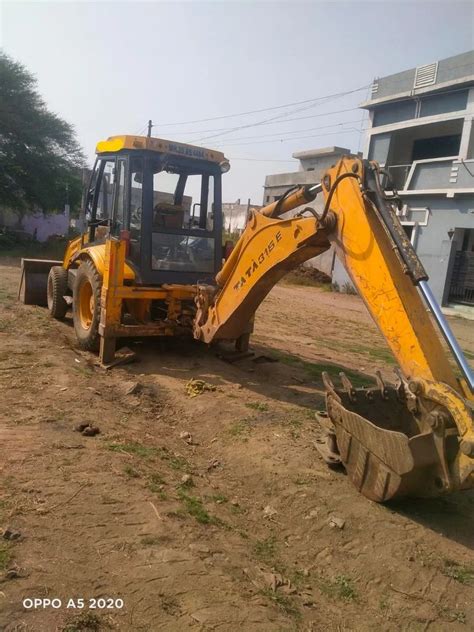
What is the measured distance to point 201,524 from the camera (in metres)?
3.28

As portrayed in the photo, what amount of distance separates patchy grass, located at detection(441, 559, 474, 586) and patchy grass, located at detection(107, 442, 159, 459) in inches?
89.2

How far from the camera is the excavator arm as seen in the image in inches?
124

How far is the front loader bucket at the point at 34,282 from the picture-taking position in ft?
33.9

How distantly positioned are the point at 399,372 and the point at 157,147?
4.59 metres

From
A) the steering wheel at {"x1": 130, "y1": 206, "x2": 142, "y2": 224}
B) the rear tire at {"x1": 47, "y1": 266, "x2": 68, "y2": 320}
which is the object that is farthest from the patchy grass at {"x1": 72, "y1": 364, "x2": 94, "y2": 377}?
the rear tire at {"x1": 47, "y1": 266, "x2": 68, "y2": 320}

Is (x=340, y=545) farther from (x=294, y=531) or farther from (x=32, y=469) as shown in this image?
(x=32, y=469)

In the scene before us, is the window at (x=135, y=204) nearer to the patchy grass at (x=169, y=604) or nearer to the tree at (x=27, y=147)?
the patchy grass at (x=169, y=604)

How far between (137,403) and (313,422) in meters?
1.91

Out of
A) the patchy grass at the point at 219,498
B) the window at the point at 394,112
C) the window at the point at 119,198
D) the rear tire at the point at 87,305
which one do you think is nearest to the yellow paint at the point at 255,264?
the rear tire at the point at 87,305

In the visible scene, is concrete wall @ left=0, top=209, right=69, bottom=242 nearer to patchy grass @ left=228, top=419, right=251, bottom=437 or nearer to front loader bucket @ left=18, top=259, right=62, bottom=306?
front loader bucket @ left=18, top=259, right=62, bottom=306

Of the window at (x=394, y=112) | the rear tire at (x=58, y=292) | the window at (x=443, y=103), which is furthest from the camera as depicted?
the window at (x=394, y=112)

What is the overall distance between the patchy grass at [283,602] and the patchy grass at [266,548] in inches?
13.5

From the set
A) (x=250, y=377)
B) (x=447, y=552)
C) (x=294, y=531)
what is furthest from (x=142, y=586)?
(x=250, y=377)

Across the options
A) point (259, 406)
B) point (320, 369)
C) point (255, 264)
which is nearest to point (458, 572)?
point (259, 406)
